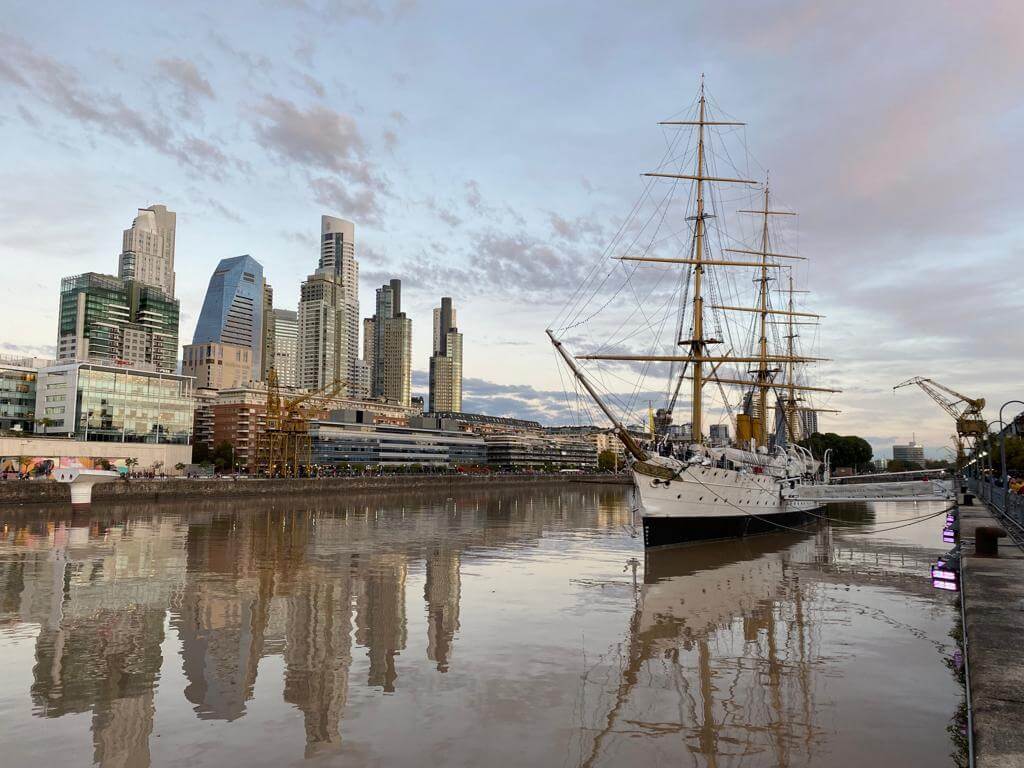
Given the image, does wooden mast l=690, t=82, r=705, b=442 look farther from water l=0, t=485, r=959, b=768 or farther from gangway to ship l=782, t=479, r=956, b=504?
water l=0, t=485, r=959, b=768

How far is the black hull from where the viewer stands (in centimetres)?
4225

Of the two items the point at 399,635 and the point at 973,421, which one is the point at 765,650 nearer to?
the point at 399,635

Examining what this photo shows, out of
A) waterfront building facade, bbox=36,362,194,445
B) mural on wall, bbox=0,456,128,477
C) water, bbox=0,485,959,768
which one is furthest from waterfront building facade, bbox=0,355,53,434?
water, bbox=0,485,959,768

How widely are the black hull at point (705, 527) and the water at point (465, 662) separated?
4732 mm

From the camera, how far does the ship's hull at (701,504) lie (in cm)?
4247

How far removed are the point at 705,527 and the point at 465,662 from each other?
103ft

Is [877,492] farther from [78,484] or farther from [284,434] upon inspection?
[284,434]

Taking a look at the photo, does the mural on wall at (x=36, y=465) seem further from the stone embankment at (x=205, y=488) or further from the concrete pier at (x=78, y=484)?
the concrete pier at (x=78, y=484)

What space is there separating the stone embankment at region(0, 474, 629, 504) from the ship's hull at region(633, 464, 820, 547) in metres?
64.7

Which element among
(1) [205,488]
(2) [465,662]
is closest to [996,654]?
(2) [465,662]

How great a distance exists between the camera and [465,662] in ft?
59.4

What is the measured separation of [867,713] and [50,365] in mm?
155033

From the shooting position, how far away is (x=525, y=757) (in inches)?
489

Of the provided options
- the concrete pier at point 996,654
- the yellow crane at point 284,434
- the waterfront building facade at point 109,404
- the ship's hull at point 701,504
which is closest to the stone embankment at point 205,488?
the yellow crane at point 284,434
